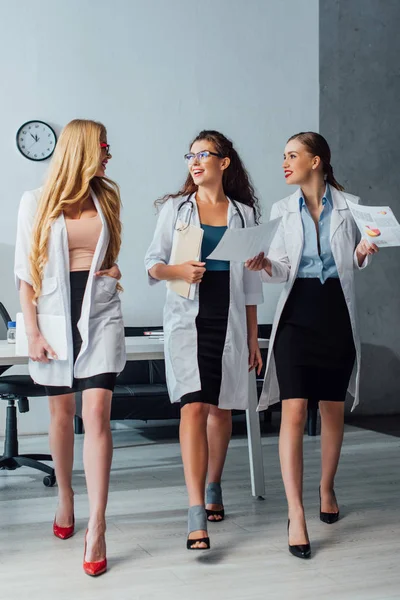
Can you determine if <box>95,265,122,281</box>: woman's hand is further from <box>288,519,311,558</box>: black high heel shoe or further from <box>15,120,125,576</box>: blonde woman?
<box>288,519,311,558</box>: black high heel shoe

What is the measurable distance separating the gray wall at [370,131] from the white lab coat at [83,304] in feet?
14.6

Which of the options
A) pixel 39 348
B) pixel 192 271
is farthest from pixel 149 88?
pixel 39 348

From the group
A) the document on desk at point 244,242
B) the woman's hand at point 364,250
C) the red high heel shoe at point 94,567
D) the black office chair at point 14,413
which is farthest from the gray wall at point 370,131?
the red high heel shoe at point 94,567

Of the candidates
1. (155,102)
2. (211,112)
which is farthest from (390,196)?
(155,102)

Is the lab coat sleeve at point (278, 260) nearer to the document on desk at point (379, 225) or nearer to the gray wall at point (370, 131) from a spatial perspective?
the document on desk at point (379, 225)

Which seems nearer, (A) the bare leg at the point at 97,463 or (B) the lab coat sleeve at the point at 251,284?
(A) the bare leg at the point at 97,463

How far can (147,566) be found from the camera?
2891 millimetres

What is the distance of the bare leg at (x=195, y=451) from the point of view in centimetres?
310

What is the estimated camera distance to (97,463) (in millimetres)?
2834

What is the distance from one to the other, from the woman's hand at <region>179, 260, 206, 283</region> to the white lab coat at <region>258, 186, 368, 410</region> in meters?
0.25

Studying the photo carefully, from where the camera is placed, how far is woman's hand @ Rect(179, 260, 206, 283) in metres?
3.22

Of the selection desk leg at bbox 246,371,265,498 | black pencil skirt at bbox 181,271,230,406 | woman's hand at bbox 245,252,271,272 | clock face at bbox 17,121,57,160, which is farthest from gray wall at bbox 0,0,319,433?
woman's hand at bbox 245,252,271,272

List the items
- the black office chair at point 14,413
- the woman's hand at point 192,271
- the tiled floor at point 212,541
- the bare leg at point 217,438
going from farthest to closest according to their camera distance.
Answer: the black office chair at point 14,413 < the bare leg at point 217,438 < the woman's hand at point 192,271 < the tiled floor at point 212,541

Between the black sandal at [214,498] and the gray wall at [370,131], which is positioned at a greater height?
the gray wall at [370,131]
